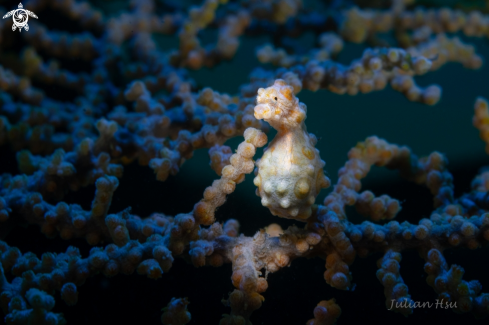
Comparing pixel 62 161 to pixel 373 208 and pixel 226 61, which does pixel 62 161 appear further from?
pixel 373 208

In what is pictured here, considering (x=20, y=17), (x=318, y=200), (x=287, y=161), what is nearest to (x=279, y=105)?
(x=287, y=161)

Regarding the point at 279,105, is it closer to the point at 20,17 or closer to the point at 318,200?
the point at 318,200

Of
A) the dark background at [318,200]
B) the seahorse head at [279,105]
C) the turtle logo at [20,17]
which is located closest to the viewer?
the seahorse head at [279,105]

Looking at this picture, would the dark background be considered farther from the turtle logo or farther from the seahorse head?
the seahorse head

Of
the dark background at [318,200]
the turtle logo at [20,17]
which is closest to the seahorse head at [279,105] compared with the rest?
the dark background at [318,200]

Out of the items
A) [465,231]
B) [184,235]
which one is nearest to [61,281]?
[184,235]

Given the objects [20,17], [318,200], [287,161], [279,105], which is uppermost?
[20,17]

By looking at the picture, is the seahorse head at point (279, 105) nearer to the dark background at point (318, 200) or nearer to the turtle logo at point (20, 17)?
the dark background at point (318, 200)

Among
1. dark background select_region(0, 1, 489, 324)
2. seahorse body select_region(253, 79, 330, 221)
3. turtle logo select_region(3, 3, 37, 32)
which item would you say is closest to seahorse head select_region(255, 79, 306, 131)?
seahorse body select_region(253, 79, 330, 221)
